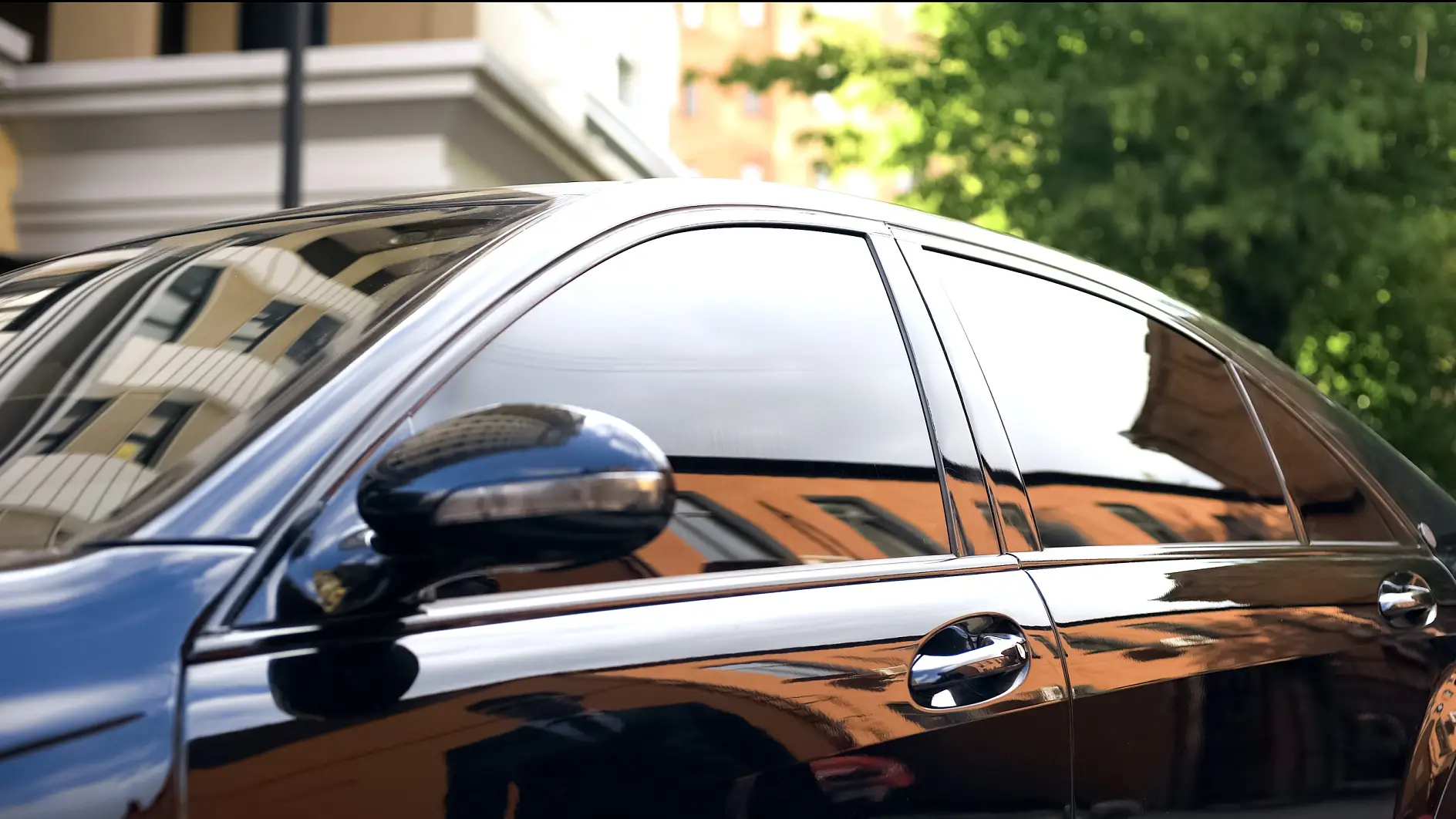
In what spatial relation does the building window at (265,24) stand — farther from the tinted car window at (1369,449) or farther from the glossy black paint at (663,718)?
the glossy black paint at (663,718)

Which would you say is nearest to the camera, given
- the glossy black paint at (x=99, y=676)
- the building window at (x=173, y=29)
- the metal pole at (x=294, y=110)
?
the glossy black paint at (x=99, y=676)

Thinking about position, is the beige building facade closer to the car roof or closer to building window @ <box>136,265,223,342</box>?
the car roof

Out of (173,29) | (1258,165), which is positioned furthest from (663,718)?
(173,29)

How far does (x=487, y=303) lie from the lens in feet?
5.00

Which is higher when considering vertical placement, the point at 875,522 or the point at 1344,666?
the point at 875,522

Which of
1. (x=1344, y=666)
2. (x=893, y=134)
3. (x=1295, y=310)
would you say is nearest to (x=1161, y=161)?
(x=1295, y=310)

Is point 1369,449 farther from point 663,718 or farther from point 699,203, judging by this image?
point 663,718

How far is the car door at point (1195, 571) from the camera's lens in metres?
1.96

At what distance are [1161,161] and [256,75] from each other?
756cm

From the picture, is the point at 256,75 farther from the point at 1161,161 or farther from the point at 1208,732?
the point at 1208,732

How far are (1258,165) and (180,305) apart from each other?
39.9ft

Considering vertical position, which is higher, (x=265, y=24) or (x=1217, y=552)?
(x=265, y=24)

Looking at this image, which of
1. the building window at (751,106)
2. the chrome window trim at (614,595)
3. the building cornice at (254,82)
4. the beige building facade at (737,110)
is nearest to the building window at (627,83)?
the building cornice at (254,82)

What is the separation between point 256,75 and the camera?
11.9m
